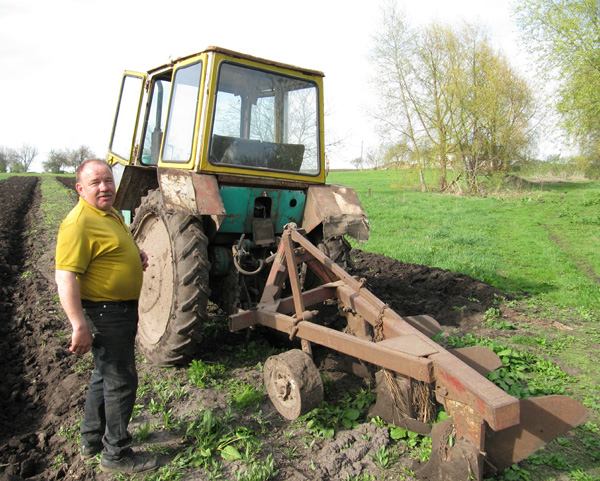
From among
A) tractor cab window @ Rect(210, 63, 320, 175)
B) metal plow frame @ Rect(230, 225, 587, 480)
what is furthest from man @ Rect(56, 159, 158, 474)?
tractor cab window @ Rect(210, 63, 320, 175)

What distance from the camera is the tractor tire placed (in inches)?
142


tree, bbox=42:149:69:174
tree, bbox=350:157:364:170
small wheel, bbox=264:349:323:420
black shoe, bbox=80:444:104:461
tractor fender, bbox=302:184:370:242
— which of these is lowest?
black shoe, bbox=80:444:104:461

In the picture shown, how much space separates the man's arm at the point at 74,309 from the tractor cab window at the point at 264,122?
1.76 m

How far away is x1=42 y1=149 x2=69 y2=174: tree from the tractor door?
2375 inches

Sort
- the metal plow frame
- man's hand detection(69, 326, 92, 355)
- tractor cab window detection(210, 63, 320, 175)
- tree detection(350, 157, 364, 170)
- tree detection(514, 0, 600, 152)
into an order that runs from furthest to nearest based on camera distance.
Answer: tree detection(350, 157, 364, 170) → tree detection(514, 0, 600, 152) → tractor cab window detection(210, 63, 320, 175) → man's hand detection(69, 326, 92, 355) → the metal plow frame

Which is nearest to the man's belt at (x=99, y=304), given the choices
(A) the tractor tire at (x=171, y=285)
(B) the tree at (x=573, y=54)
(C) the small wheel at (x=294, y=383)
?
(A) the tractor tire at (x=171, y=285)

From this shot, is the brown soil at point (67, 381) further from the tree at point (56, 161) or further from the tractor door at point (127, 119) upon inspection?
the tree at point (56, 161)

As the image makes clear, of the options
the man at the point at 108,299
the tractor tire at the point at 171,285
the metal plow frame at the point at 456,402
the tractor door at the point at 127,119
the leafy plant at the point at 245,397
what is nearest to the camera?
the metal plow frame at the point at 456,402

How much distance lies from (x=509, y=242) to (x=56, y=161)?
6063 centimetres

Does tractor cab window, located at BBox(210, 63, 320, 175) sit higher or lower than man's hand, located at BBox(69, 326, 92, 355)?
higher

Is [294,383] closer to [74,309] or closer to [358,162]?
[74,309]

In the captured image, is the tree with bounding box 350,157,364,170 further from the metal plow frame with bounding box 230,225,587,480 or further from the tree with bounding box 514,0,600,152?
the metal plow frame with bounding box 230,225,587,480

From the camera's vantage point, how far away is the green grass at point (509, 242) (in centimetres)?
715

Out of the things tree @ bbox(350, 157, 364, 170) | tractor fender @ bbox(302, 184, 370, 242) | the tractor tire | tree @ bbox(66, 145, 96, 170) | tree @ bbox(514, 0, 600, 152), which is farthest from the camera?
tree @ bbox(350, 157, 364, 170)
